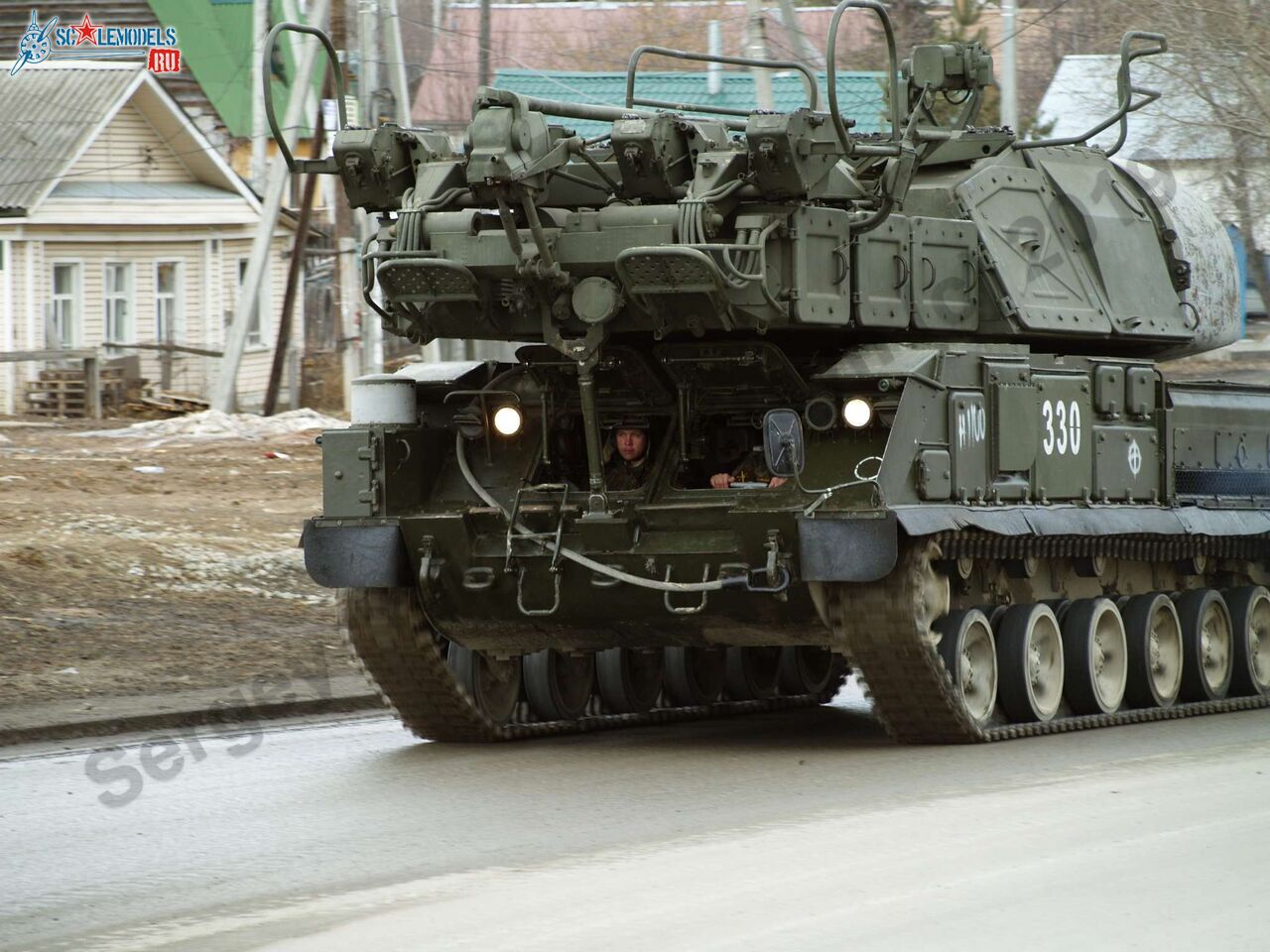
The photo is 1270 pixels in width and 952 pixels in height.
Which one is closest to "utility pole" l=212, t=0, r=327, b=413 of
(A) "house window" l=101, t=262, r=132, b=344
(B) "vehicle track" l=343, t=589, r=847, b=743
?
(A) "house window" l=101, t=262, r=132, b=344

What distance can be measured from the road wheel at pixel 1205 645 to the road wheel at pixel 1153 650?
8 centimetres

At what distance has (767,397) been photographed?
1229cm

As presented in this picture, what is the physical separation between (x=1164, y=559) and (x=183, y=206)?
2537 centimetres

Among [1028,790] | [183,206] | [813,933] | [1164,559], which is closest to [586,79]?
[183,206]

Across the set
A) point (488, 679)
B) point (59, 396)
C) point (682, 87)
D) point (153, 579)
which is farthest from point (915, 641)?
point (682, 87)

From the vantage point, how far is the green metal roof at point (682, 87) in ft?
128

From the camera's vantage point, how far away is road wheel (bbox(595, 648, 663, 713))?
13.8 metres

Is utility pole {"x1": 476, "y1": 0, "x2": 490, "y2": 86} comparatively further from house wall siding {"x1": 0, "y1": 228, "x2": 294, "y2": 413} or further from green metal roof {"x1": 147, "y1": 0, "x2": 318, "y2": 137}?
green metal roof {"x1": 147, "y1": 0, "x2": 318, "y2": 137}

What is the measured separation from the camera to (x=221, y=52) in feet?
167

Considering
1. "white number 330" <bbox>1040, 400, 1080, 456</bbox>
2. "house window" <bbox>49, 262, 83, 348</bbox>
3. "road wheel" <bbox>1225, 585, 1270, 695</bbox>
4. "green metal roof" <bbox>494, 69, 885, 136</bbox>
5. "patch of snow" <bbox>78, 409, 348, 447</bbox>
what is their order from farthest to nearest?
1. "green metal roof" <bbox>494, 69, 885, 136</bbox>
2. "house window" <bbox>49, 262, 83, 348</bbox>
3. "patch of snow" <bbox>78, 409, 348, 447</bbox>
4. "road wheel" <bbox>1225, 585, 1270, 695</bbox>
5. "white number 330" <bbox>1040, 400, 1080, 456</bbox>

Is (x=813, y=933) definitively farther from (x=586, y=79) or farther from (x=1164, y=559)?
(x=586, y=79)

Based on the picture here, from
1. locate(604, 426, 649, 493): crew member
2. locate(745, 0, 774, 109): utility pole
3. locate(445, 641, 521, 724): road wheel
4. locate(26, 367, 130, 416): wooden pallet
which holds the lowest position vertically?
locate(445, 641, 521, 724): road wheel

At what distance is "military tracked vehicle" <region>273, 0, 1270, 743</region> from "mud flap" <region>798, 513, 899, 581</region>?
0.05ft

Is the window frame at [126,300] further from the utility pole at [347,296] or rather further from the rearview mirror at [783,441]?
the rearview mirror at [783,441]
